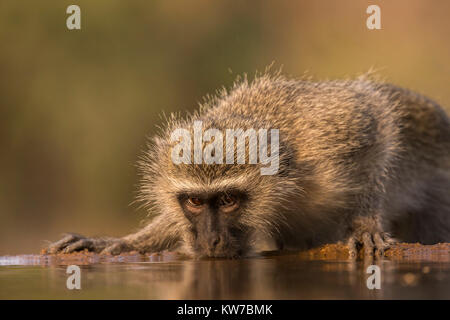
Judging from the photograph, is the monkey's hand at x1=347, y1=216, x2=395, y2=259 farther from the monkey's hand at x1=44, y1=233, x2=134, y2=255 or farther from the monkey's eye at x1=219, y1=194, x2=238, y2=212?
the monkey's hand at x1=44, y1=233, x2=134, y2=255

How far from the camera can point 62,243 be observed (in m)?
7.64

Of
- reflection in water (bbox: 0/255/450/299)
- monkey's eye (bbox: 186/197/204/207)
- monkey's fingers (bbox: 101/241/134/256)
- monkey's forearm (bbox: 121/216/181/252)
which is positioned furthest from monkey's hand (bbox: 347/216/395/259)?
monkey's fingers (bbox: 101/241/134/256)

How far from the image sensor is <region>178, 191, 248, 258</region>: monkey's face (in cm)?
614

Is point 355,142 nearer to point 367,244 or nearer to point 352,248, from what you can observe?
point 367,244

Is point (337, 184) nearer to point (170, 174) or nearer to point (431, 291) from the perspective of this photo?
point (170, 174)

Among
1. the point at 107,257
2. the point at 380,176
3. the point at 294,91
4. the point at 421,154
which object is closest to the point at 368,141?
the point at 380,176

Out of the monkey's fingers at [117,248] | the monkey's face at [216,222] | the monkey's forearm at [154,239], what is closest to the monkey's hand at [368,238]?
the monkey's face at [216,222]

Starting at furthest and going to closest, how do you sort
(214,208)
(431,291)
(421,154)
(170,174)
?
(421,154)
(170,174)
(214,208)
(431,291)

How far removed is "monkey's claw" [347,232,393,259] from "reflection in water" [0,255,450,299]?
648 mm

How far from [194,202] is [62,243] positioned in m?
1.76

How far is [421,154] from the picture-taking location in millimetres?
8828

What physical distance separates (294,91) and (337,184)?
136cm
